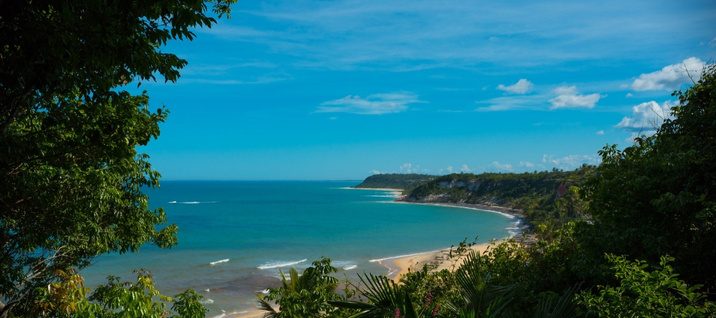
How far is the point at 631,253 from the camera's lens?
9.28 metres

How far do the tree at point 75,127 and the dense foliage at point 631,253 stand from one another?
3808 mm

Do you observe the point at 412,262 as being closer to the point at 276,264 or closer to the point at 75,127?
the point at 276,264

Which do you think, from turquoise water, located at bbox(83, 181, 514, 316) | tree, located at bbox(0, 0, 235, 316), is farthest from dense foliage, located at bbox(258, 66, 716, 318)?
turquoise water, located at bbox(83, 181, 514, 316)

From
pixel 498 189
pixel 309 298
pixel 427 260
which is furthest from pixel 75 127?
pixel 498 189

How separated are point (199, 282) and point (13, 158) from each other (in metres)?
28.2

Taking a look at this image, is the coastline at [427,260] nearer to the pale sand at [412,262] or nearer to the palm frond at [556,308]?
the pale sand at [412,262]

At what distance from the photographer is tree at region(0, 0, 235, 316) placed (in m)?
5.30

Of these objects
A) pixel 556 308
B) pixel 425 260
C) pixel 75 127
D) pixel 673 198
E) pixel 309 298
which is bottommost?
pixel 425 260

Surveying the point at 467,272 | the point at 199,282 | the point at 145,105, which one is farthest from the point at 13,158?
the point at 199,282

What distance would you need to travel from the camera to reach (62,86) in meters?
5.95

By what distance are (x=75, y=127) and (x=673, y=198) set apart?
9.47 metres

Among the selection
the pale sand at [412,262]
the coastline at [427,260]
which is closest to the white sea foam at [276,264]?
the coastline at [427,260]

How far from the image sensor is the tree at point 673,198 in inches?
340

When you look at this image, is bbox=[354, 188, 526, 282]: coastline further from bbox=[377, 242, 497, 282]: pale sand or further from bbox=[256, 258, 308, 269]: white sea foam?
bbox=[256, 258, 308, 269]: white sea foam
